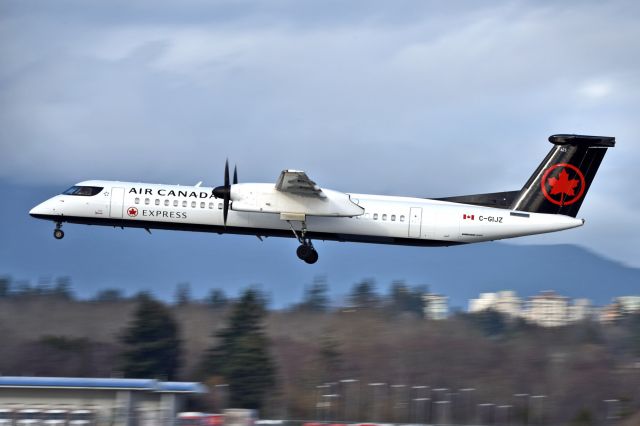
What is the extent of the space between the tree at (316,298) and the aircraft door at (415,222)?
17.3 m

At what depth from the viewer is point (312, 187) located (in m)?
29.5

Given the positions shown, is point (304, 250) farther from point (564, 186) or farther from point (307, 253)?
point (564, 186)

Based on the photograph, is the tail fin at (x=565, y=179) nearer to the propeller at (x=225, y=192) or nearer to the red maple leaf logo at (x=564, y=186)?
the red maple leaf logo at (x=564, y=186)

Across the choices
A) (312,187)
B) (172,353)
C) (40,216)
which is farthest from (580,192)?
(172,353)

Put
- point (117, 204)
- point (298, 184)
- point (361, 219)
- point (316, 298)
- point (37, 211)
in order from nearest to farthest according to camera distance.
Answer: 1. point (298, 184)
2. point (361, 219)
3. point (117, 204)
4. point (37, 211)
5. point (316, 298)

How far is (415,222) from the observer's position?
30672mm

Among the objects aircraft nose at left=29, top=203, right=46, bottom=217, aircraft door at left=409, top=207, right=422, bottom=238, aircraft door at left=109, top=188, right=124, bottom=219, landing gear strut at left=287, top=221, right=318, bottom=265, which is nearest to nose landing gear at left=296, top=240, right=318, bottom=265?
landing gear strut at left=287, top=221, right=318, bottom=265

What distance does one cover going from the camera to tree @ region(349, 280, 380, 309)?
5102 cm

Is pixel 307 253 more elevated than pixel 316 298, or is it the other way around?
pixel 307 253

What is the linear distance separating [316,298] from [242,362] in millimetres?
6254

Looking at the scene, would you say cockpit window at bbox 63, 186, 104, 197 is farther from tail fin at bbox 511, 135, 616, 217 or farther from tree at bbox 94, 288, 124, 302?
tail fin at bbox 511, 135, 616, 217

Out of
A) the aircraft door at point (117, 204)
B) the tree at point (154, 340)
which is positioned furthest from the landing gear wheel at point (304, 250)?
the tree at point (154, 340)

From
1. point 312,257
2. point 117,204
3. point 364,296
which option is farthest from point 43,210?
point 364,296

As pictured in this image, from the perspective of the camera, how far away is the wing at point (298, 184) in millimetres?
28855
